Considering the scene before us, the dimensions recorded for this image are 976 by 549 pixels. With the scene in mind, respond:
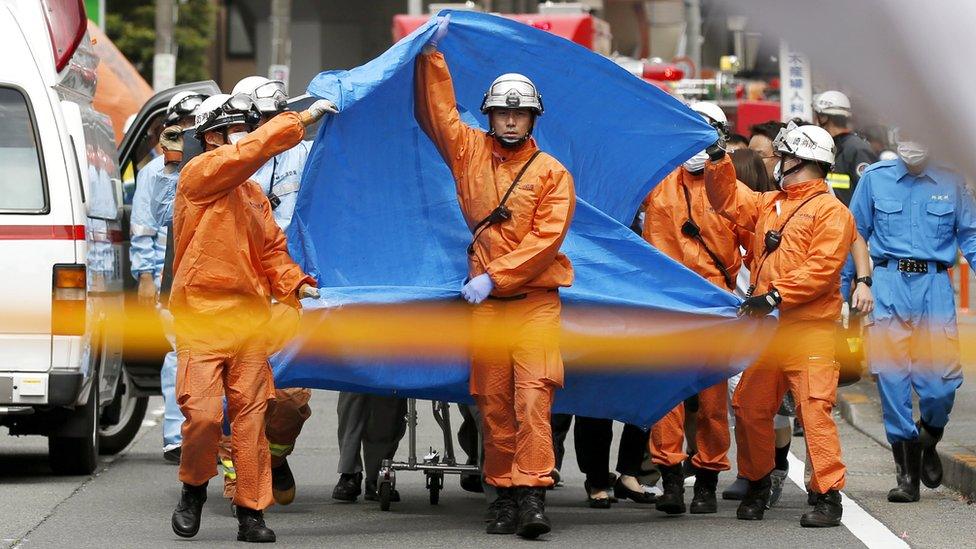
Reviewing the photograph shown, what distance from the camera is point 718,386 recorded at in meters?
8.10

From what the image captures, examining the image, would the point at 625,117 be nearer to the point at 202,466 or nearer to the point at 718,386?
the point at 718,386

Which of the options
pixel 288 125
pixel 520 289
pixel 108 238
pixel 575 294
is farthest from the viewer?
pixel 108 238

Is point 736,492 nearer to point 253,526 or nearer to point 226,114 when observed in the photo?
point 253,526

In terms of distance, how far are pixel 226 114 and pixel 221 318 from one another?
890mm

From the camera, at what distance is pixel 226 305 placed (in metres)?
6.70

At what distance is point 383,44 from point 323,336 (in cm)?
4460

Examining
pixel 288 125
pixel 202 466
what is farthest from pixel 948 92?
pixel 202 466

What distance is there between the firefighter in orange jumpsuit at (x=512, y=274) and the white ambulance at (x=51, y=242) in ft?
7.56

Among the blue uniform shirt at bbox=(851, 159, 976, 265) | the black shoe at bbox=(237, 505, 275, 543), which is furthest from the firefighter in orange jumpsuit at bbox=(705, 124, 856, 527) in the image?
the black shoe at bbox=(237, 505, 275, 543)

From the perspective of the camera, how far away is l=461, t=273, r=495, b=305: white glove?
6.97 m

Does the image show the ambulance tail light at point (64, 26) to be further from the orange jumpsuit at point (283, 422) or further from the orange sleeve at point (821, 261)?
the orange sleeve at point (821, 261)

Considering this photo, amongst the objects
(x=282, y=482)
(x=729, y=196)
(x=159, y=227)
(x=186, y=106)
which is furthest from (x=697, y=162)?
(x=159, y=227)

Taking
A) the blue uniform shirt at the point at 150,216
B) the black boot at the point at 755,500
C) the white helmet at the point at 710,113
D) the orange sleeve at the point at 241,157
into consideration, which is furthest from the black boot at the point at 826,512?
the blue uniform shirt at the point at 150,216

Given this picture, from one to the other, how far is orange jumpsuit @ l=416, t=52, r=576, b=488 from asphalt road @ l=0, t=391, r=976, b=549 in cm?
43
